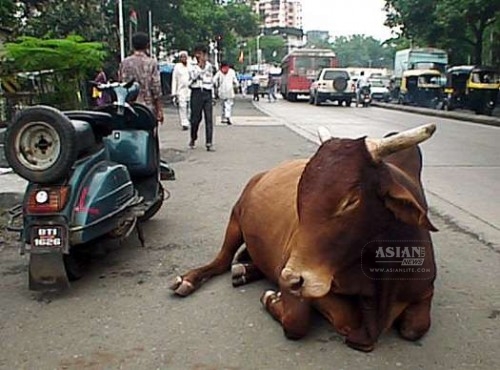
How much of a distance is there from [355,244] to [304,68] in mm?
37906

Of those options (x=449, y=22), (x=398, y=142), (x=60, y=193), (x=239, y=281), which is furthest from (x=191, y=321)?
(x=449, y=22)

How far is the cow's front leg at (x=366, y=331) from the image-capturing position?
3707 millimetres

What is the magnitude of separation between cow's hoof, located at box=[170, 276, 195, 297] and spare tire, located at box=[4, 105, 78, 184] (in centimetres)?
103

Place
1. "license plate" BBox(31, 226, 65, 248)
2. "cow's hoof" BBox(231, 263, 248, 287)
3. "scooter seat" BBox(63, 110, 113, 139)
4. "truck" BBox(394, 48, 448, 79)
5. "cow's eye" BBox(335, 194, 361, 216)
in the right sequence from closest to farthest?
"cow's eye" BBox(335, 194, 361, 216), "license plate" BBox(31, 226, 65, 248), "cow's hoof" BBox(231, 263, 248, 287), "scooter seat" BBox(63, 110, 113, 139), "truck" BBox(394, 48, 448, 79)

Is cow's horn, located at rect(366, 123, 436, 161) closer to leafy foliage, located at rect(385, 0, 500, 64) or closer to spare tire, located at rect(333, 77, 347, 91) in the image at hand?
leafy foliage, located at rect(385, 0, 500, 64)

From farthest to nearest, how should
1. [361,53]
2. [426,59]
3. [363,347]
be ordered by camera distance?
1. [361,53]
2. [426,59]
3. [363,347]

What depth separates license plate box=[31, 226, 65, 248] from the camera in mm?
4535

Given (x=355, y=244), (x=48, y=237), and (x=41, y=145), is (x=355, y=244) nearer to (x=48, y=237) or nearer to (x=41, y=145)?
(x=48, y=237)

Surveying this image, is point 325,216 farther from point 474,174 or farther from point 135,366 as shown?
point 474,174

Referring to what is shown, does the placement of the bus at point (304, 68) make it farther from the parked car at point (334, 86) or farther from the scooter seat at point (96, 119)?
the scooter seat at point (96, 119)

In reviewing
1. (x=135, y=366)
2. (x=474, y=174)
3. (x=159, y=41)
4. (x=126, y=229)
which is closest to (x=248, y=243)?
(x=126, y=229)

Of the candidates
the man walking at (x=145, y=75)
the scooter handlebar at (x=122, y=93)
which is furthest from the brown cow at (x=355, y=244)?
the man walking at (x=145, y=75)

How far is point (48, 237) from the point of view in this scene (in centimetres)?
454

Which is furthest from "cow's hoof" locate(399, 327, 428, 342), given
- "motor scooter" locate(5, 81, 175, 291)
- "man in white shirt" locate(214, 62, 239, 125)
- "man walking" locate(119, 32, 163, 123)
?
"man in white shirt" locate(214, 62, 239, 125)
